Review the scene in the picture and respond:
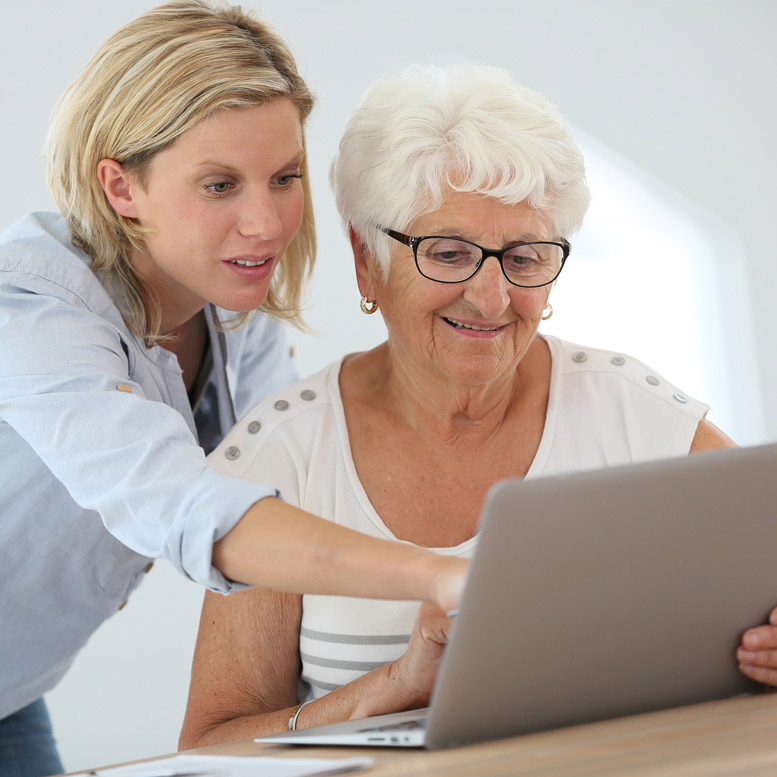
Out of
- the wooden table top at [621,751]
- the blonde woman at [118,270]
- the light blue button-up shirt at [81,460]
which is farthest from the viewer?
the blonde woman at [118,270]

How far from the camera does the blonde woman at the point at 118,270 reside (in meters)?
1.22

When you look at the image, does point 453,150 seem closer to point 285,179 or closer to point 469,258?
point 469,258

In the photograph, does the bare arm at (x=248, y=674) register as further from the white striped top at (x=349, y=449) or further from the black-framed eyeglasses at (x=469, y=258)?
the black-framed eyeglasses at (x=469, y=258)

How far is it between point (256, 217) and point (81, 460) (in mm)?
499

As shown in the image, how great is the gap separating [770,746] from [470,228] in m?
0.83

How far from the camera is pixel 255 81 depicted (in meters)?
1.46

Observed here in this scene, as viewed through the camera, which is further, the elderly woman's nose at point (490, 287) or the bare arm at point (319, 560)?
the elderly woman's nose at point (490, 287)

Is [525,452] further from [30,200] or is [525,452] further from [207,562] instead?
[30,200]

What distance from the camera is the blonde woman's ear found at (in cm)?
153

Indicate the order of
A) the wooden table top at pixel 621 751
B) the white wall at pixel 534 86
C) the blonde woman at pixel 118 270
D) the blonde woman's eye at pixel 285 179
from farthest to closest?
the white wall at pixel 534 86 < the blonde woman's eye at pixel 285 179 < the blonde woman at pixel 118 270 < the wooden table top at pixel 621 751

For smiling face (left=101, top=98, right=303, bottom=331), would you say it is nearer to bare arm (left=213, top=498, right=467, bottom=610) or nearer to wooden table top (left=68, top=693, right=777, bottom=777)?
bare arm (left=213, top=498, right=467, bottom=610)

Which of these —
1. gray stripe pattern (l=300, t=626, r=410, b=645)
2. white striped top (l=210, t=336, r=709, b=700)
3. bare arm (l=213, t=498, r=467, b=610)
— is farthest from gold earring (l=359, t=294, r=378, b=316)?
bare arm (l=213, t=498, r=467, b=610)

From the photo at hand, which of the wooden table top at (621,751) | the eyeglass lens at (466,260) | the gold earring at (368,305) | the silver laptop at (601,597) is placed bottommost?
the wooden table top at (621,751)

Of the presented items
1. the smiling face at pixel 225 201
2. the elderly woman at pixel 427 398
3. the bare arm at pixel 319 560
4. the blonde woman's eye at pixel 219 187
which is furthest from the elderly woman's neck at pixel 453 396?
the bare arm at pixel 319 560
